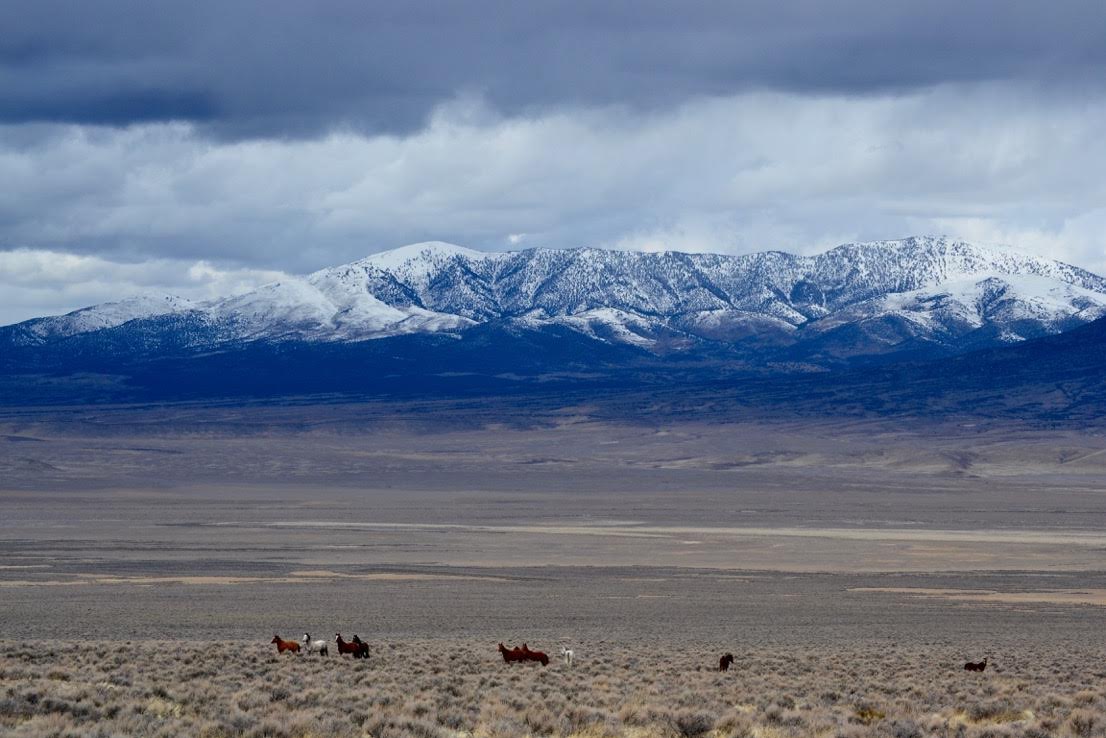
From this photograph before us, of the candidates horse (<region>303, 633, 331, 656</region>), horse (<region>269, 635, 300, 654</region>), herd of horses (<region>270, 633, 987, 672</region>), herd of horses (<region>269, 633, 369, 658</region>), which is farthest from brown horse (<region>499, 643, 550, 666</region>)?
horse (<region>269, 635, 300, 654</region>)

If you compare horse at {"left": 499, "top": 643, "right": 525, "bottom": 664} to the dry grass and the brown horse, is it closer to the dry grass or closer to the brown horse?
the brown horse

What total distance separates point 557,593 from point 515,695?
22441 millimetres

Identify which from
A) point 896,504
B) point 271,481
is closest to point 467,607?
point 896,504

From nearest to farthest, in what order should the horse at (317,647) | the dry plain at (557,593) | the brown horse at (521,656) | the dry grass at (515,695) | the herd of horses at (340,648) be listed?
the dry grass at (515,695) < the dry plain at (557,593) < the brown horse at (521,656) < the herd of horses at (340,648) < the horse at (317,647)

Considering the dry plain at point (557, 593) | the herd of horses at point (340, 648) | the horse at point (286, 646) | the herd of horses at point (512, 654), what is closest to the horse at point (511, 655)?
the herd of horses at point (512, 654)

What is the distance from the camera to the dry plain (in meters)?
16.7

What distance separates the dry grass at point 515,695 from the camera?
50.0ft

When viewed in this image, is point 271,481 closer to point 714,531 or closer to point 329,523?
point 329,523

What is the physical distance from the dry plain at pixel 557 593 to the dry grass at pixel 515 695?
7 centimetres

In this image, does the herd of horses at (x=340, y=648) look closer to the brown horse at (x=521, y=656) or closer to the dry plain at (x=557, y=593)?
the dry plain at (x=557, y=593)

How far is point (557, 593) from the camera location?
40.2 meters

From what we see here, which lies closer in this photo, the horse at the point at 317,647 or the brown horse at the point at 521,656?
the brown horse at the point at 521,656

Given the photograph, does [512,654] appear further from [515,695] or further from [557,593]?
[557,593]

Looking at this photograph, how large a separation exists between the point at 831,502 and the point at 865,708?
222 feet
